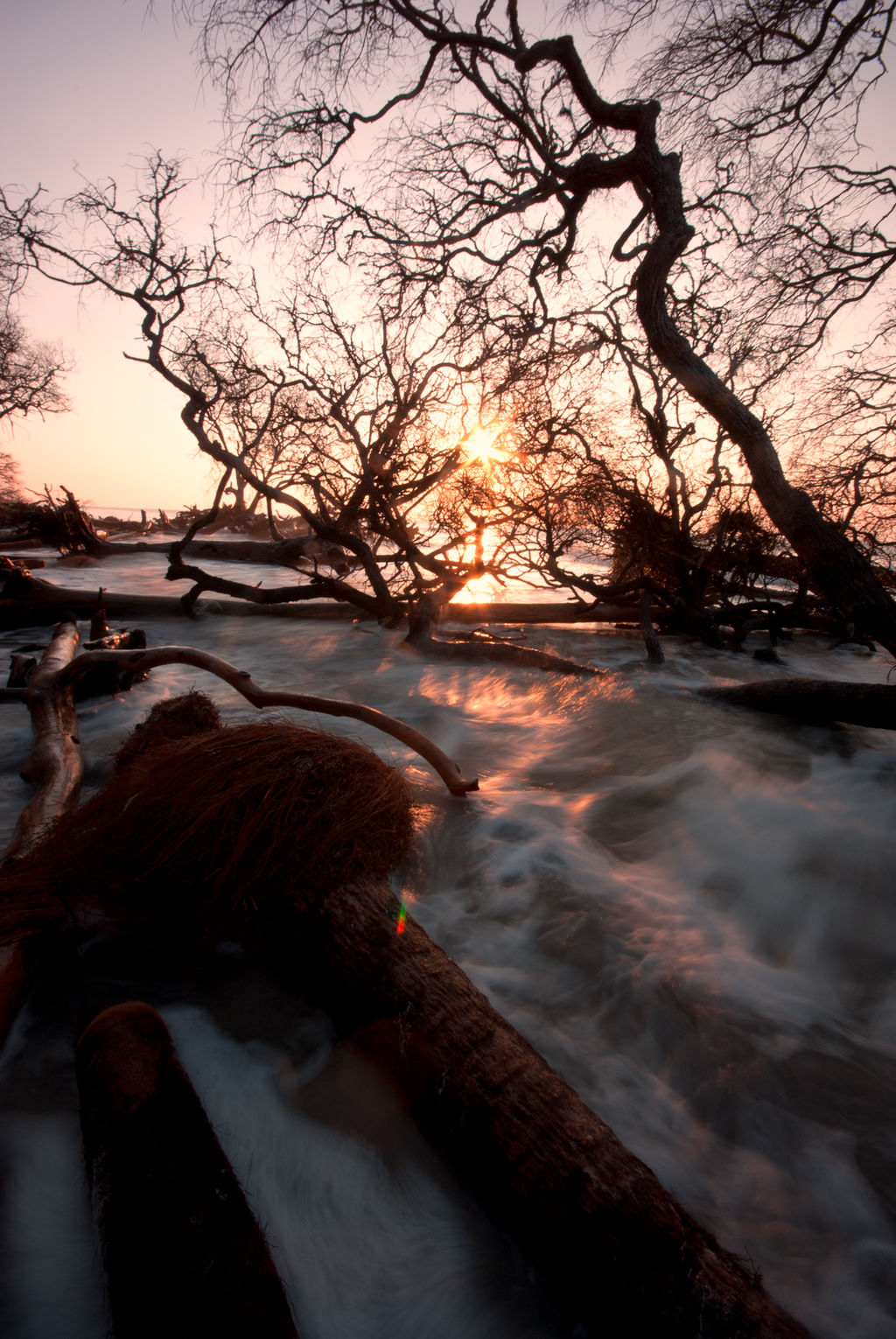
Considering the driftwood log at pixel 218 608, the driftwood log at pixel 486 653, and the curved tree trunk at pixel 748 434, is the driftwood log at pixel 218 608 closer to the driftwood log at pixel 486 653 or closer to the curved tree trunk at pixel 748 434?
the driftwood log at pixel 486 653

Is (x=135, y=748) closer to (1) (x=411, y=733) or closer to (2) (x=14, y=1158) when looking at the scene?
(1) (x=411, y=733)

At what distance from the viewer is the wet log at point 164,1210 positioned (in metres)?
1.11

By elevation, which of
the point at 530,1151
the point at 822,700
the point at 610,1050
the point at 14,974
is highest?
the point at 822,700

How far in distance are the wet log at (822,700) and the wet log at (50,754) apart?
5.68 metres

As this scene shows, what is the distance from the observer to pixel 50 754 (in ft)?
13.0

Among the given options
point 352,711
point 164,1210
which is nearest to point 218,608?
point 352,711

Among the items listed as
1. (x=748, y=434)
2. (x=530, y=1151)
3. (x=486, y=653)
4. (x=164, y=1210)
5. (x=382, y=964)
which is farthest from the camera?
(x=486, y=653)

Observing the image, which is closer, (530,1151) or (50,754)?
(530,1151)

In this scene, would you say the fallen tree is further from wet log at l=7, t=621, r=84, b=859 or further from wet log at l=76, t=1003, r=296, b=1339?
wet log at l=76, t=1003, r=296, b=1339

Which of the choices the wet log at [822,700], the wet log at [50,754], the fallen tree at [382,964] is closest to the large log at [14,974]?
the fallen tree at [382,964]

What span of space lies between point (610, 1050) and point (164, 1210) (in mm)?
1602

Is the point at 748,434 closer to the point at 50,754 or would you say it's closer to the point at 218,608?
the point at 50,754

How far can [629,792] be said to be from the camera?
169 inches

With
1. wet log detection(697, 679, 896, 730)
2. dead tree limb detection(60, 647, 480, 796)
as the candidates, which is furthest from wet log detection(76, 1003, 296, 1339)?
wet log detection(697, 679, 896, 730)
